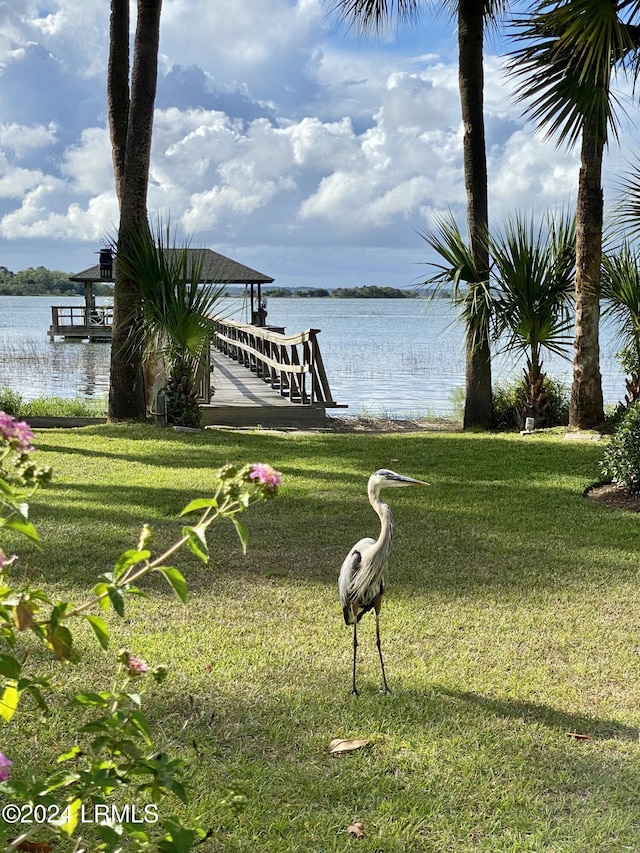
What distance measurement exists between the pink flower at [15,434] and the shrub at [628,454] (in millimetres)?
6289

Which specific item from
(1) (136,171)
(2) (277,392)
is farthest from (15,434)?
(2) (277,392)

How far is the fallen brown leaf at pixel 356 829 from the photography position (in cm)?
256

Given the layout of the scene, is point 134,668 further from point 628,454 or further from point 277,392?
point 277,392

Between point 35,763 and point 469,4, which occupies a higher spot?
point 469,4

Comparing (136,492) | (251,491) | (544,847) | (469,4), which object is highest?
(469,4)

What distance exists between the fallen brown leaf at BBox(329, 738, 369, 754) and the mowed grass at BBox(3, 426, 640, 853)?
31 millimetres

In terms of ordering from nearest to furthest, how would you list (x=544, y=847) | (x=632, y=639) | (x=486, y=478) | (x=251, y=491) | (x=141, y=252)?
(x=251, y=491) < (x=544, y=847) < (x=632, y=639) < (x=486, y=478) < (x=141, y=252)

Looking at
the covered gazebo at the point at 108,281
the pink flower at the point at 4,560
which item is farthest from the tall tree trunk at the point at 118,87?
the covered gazebo at the point at 108,281

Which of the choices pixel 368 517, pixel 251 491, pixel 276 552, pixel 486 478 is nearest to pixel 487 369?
pixel 486 478

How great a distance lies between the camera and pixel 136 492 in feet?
23.3

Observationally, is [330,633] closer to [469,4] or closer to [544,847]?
[544,847]

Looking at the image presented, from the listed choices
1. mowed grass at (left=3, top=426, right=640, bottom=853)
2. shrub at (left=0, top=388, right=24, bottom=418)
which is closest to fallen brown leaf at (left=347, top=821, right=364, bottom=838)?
mowed grass at (left=3, top=426, right=640, bottom=853)

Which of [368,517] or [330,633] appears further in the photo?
[368,517]

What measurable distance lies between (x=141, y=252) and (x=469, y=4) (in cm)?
568
